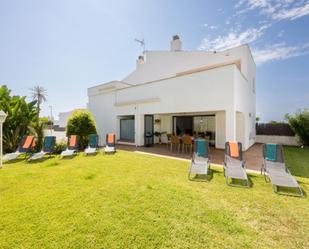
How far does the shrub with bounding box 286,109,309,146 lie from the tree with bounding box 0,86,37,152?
989 inches

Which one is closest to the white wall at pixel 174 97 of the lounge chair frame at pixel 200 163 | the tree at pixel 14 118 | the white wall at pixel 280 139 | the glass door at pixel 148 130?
the glass door at pixel 148 130

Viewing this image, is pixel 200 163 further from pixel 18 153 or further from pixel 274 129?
pixel 274 129

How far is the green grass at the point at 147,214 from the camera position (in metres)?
3.36

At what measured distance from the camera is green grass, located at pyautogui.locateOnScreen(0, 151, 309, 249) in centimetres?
336

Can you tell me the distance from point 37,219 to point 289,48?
2300 cm

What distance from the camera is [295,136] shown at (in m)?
17.0

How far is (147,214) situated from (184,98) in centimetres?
975

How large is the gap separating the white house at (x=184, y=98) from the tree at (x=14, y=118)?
7.49 m

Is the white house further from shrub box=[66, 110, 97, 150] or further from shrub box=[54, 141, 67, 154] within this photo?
shrub box=[54, 141, 67, 154]

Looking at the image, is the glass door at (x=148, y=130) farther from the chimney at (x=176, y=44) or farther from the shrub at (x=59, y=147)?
the chimney at (x=176, y=44)

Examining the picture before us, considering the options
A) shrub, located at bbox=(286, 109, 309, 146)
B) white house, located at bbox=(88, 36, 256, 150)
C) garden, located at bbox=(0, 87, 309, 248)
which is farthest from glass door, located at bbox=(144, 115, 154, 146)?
shrub, located at bbox=(286, 109, 309, 146)

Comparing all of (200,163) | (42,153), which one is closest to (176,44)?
(200,163)

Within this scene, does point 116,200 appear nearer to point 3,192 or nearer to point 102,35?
point 3,192

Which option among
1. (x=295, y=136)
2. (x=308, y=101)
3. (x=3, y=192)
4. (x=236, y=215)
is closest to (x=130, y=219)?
(x=236, y=215)
